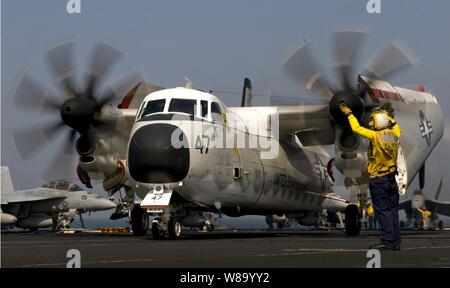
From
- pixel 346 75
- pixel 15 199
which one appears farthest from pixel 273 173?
pixel 15 199

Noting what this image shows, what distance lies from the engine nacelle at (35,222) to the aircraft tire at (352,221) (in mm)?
30085

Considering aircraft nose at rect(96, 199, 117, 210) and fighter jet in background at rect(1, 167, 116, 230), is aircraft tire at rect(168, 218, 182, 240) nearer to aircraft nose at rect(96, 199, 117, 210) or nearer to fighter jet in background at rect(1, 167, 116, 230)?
fighter jet in background at rect(1, 167, 116, 230)

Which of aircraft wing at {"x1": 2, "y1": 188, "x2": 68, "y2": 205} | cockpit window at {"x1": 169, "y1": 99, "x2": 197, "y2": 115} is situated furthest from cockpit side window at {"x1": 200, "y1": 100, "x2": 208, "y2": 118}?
aircraft wing at {"x1": 2, "y1": 188, "x2": 68, "y2": 205}

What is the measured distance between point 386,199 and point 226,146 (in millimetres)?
12894

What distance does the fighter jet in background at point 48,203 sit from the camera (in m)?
54.6

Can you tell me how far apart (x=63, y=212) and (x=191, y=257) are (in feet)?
129

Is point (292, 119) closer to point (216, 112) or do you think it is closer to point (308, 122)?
point (308, 122)

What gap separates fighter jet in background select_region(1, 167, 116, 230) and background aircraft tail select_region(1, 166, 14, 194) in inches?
219

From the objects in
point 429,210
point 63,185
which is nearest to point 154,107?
point 63,185

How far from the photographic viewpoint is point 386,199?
12805 mm

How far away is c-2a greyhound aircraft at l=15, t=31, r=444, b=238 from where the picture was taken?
915 inches

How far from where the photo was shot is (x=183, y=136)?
23109 mm

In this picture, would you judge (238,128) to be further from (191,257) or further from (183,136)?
(191,257)

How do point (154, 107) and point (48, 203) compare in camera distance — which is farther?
point (48, 203)
